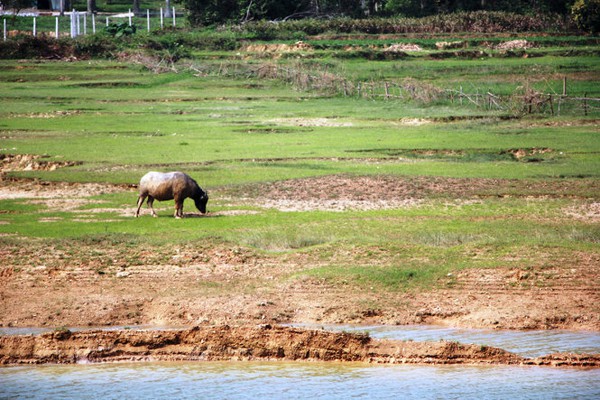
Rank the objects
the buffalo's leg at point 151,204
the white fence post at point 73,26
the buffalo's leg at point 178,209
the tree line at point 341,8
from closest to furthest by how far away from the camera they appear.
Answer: the buffalo's leg at point 178,209 → the buffalo's leg at point 151,204 → the white fence post at point 73,26 → the tree line at point 341,8

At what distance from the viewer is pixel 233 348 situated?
1459 cm

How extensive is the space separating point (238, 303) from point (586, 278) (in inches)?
231

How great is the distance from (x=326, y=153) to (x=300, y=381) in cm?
2226

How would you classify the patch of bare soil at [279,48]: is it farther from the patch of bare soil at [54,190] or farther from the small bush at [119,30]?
the patch of bare soil at [54,190]

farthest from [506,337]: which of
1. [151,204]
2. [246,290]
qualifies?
[151,204]

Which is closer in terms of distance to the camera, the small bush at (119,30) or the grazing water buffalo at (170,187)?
the grazing water buffalo at (170,187)

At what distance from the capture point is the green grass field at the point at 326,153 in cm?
2081

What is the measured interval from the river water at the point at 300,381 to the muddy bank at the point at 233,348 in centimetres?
17

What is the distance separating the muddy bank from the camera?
14.2 metres

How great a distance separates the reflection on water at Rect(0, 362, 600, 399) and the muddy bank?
182 mm

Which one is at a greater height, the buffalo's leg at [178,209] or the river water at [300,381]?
the buffalo's leg at [178,209]

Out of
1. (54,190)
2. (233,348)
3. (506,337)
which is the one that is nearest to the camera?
(233,348)

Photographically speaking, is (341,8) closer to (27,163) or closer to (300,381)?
(27,163)

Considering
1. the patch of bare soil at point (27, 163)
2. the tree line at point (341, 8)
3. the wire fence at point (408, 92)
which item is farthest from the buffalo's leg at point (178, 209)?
the tree line at point (341, 8)
